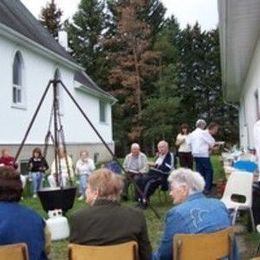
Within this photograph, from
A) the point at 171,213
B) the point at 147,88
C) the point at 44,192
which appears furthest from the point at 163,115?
the point at 171,213

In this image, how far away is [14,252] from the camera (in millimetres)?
3871

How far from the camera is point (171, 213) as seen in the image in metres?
4.26

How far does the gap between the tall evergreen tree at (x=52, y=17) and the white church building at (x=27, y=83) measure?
2586cm

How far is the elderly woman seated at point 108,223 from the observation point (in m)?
4.14

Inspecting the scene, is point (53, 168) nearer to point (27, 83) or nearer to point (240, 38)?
point (240, 38)

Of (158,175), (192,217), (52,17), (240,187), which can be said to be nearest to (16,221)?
(192,217)

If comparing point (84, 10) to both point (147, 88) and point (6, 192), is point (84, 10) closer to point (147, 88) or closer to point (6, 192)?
point (147, 88)

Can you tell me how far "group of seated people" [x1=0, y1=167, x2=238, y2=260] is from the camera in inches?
163

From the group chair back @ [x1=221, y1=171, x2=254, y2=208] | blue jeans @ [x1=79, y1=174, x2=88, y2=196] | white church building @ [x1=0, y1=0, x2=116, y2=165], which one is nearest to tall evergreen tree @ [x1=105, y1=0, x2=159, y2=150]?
white church building @ [x1=0, y1=0, x2=116, y2=165]

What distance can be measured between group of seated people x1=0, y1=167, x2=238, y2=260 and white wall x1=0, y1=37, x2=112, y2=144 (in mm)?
13348

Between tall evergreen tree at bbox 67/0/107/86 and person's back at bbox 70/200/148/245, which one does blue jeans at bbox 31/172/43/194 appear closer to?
person's back at bbox 70/200/148/245

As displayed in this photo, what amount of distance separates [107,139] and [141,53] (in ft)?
46.5

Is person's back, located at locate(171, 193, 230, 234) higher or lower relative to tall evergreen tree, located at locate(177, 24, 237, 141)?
lower

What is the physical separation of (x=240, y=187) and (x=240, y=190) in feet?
0.14
